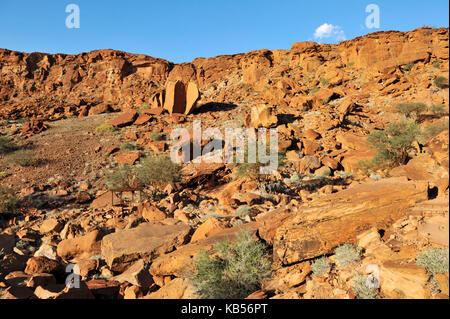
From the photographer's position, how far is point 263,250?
4281mm

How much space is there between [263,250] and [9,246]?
666 centimetres

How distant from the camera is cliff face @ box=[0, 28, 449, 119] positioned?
24.0 metres

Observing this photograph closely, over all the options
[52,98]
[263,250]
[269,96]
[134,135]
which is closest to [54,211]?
[263,250]

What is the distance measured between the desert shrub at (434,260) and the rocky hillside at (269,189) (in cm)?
2

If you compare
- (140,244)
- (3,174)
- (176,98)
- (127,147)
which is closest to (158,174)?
(140,244)

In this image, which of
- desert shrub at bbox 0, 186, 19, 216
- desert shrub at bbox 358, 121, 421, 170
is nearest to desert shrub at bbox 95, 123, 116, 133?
desert shrub at bbox 0, 186, 19, 216

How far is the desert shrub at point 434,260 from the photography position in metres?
2.67

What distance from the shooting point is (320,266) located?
138 inches

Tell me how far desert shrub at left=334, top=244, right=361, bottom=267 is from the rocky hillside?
0.02 meters

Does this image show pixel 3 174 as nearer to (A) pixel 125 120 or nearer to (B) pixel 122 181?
(B) pixel 122 181

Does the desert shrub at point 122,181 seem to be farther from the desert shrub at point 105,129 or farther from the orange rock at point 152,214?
the desert shrub at point 105,129

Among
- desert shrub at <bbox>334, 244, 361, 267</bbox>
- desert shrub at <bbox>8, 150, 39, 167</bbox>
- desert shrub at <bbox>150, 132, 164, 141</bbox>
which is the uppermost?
desert shrub at <bbox>150, 132, 164, 141</bbox>

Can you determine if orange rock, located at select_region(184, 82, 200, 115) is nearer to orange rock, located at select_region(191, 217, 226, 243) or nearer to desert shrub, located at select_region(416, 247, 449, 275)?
orange rock, located at select_region(191, 217, 226, 243)

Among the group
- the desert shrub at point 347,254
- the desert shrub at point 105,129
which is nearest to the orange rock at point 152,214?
the desert shrub at point 347,254
